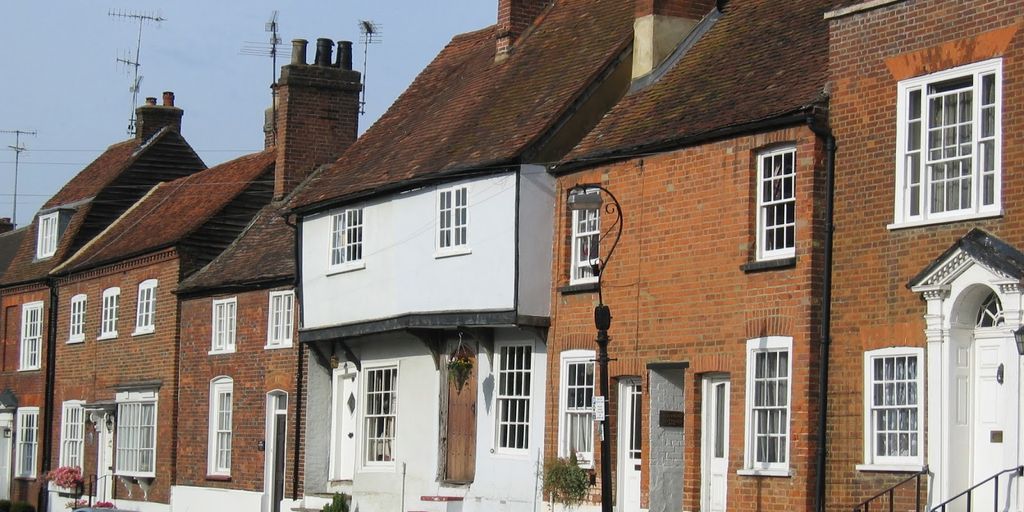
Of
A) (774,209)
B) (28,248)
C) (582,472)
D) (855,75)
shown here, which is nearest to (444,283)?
(582,472)

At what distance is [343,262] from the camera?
32500 mm

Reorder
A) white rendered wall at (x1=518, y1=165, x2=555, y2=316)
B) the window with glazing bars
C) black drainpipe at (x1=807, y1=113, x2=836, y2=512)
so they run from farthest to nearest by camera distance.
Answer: the window with glazing bars < white rendered wall at (x1=518, y1=165, x2=555, y2=316) < black drainpipe at (x1=807, y1=113, x2=836, y2=512)

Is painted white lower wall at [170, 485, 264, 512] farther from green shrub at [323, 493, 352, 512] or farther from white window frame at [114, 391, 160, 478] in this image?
green shrub at [323, 493, 352, 512]

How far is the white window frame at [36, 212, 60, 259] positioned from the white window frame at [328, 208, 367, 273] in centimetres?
1853

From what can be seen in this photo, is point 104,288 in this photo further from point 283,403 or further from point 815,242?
point 815,242

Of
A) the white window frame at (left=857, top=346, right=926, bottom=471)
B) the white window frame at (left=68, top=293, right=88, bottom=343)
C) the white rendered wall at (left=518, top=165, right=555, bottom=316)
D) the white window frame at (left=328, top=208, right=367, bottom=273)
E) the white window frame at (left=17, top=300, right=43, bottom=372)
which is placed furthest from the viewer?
the white window frame at (left=17, top=300, right=43, bottom=372)

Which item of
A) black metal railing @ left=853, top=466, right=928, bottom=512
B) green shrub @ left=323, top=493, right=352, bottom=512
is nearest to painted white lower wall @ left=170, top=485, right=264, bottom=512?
green shrub @ left=323, top=493, right=352, bottom=512

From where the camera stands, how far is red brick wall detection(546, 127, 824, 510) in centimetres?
2175

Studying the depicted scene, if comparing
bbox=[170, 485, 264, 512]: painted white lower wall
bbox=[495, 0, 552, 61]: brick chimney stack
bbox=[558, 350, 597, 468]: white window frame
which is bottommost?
bbox=[170, 485, 264, 512]: painted white lower wall

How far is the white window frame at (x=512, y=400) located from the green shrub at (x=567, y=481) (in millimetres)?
1314

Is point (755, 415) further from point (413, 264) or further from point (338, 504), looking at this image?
point (338, 504)

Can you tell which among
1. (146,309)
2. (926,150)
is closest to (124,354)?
(146,309)

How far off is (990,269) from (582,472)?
884cm

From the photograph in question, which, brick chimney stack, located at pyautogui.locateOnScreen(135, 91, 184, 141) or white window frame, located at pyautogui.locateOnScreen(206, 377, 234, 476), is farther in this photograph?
brick chimney stack, located at pyautogui.locateOnScreen(135, 91, 184, 141)
